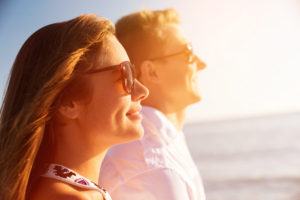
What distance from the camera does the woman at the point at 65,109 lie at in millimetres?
1069

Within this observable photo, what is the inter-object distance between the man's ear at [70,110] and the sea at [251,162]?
7.29 m

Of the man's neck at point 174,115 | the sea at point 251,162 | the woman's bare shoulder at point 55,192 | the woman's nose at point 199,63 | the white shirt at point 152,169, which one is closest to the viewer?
the woman's bare shoulder at point 55,192

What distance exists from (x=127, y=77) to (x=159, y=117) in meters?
0.45

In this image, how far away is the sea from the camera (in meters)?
8.97

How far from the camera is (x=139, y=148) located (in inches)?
58.7

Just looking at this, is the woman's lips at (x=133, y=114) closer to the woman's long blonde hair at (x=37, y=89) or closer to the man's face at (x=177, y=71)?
the woman's long blonde hair at (x=37, y=89)

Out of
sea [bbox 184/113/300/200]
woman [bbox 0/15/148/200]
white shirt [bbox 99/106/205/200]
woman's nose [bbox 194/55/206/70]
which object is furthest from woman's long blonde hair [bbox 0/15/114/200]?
sea [bbox 184/113/300/200]

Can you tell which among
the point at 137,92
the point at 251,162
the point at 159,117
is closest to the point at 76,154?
the point at 137,92

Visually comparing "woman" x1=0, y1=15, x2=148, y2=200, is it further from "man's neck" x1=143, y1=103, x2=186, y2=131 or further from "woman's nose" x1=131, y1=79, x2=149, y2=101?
"man's neck" x1=143, y1=103, x2=186, y2=131

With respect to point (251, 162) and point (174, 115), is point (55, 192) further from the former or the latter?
point (251, 162)

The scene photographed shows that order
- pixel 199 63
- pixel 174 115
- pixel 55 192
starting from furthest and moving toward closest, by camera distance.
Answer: pixel 199 63, pixel 174 115, pixel 55 192

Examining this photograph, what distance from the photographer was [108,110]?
1.13 m

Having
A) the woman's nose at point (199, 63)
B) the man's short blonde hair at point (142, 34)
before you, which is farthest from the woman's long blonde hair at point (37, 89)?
the woman's nose at point (199, 63)

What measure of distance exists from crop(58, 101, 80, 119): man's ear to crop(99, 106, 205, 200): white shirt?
377 millimetres
